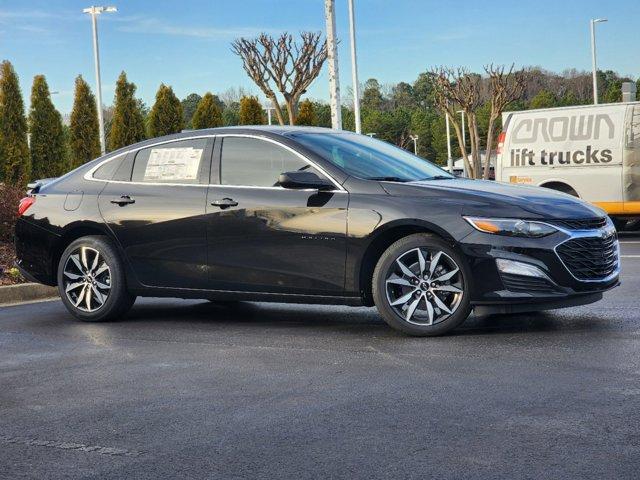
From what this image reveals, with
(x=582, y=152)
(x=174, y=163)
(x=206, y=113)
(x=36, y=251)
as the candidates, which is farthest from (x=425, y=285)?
(x=206, y=113)

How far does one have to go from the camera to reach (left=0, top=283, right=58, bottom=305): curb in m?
11.2

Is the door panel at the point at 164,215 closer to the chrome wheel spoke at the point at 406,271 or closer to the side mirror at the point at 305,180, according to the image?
the side mirror at the point at 305,180

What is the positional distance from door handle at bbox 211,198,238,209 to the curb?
150 inches

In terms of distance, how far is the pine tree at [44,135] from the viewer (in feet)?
117

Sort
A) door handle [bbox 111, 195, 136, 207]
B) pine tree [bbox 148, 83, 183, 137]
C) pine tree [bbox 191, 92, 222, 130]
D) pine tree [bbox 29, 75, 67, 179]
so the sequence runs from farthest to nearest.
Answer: pine tree [bbox 191, 92, 222, 130] → pine tree [bbox 148, 83, 183, 137] → pine tree [bbox 29, 75, 67, 179] → door handle [bbox 111, 195, 136, 207]

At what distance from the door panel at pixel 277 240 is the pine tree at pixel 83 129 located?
31038 mm

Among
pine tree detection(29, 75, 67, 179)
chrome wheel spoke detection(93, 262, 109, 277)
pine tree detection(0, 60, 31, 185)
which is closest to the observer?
chrome wheel spoke detection(93, 262, 109, 277)

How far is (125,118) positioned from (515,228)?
33.4 metres

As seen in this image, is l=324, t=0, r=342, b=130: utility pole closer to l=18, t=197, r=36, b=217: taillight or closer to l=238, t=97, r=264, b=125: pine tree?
l=18, t=197, r=36, b=217: taillight

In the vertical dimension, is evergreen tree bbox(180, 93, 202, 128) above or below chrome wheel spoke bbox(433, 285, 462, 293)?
above

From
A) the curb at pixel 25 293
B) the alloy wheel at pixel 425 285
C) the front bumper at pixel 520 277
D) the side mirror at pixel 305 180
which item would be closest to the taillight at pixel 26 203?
→ the curb at pixel 25 293

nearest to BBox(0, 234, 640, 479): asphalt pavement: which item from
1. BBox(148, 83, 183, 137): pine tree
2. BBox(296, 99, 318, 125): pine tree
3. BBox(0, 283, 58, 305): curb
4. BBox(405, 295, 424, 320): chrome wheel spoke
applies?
BBox(405, 295, 424, 320): chrome wheel spoke

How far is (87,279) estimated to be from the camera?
8977mm

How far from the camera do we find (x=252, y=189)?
8203mm
